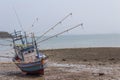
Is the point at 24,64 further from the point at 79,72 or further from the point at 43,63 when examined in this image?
the point at 79,72

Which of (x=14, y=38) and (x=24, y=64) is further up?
(x=14, y=38)

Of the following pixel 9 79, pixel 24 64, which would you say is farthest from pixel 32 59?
pixel 9 79

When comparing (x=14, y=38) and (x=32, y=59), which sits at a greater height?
(x=14, y=38)

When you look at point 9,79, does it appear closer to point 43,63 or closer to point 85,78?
point 43,63

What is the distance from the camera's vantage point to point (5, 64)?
4528cm

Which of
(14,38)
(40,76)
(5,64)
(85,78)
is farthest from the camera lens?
(5,64)

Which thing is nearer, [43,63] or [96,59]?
[43,63]

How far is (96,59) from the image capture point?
155 feet

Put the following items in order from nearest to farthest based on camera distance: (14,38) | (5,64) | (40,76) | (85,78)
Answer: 1. (85,78)
2. (40,76)
3. (14,38)
4. (5,64)

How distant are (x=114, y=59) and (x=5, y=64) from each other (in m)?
13.3

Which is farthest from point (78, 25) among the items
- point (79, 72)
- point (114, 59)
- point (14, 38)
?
point (114, 59)

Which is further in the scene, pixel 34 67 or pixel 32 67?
pixel 32 67

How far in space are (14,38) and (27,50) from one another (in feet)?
12.0

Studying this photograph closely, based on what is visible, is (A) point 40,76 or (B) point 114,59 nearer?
(A) point 40,76
